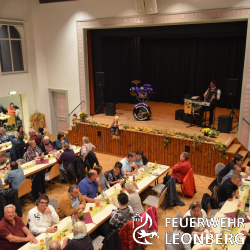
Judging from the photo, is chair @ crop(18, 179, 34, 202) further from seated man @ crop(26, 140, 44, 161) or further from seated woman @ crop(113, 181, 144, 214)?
seated woman @ crop(113, 181, 144, 214)

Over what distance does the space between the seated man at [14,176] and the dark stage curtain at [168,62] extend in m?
6.31

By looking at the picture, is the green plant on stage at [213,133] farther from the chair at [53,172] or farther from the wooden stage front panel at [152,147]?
the chair at [53,172]

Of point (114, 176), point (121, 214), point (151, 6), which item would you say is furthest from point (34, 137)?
point (151, 6)

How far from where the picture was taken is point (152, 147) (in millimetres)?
9062

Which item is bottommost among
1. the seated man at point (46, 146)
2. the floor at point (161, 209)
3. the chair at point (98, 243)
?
the floor at point (161, 209)

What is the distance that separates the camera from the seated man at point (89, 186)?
559cm

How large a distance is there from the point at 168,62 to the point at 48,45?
19.1 ft

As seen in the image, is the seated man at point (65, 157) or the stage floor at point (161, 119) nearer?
the seated man at point (65, 157)

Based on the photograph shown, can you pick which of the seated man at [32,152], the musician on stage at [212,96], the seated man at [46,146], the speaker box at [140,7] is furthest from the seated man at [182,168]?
the speaker box at [140,7]

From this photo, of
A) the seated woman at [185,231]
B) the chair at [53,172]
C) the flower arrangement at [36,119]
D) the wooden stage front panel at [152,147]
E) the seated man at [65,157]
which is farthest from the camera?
the flower arrangement at [36,119]

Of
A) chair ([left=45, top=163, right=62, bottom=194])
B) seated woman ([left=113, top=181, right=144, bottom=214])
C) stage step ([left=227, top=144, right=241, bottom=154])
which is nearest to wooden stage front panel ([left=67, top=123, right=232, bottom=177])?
stage step ([left=227, top=144, right=241, bottom=154])

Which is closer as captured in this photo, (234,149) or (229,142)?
Answer: (234,149)

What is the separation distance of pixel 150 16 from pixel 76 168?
18.7ft

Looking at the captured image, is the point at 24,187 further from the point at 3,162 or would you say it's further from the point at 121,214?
the point at 121,214
